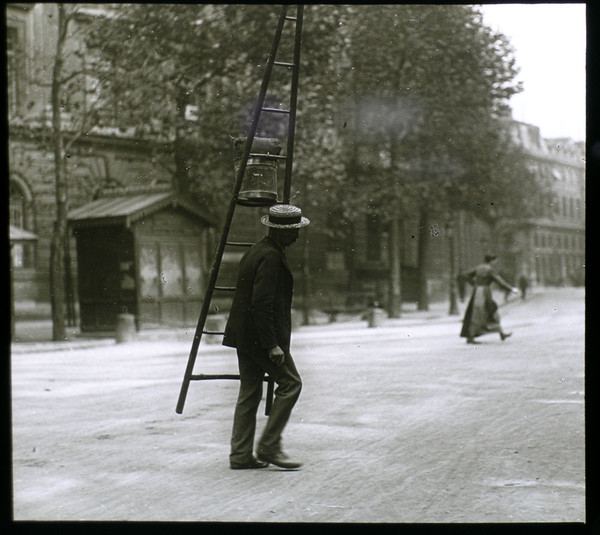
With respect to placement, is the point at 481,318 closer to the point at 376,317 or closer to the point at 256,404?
the point at 376,317

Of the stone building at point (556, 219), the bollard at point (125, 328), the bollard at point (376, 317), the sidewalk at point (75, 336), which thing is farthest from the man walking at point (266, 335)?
the bollard at point (376, 317)

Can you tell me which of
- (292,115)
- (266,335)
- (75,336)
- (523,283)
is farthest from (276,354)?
(523,283)

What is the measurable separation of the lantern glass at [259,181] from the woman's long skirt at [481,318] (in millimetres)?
7807

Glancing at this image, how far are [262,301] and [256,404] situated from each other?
0.83 metres

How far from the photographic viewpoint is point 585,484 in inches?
236

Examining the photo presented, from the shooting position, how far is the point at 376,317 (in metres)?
11.9

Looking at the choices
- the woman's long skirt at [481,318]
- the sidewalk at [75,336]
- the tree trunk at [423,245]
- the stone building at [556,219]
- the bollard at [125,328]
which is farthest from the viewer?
the woman's long skirt at [481,318]

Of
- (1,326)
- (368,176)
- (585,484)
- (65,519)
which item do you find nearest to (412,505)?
(585,484)

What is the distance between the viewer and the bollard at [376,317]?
11836 millimetres

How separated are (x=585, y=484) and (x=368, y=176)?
158 inches

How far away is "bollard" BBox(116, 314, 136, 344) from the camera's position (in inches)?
318

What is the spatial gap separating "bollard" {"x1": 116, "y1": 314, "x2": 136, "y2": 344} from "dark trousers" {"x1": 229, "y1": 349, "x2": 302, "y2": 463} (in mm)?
2069

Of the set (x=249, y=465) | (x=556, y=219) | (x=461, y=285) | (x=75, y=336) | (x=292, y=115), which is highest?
(x=292, y=115)

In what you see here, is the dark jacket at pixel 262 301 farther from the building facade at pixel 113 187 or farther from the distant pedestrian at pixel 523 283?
the distant pedestrian at pixel 523 283
